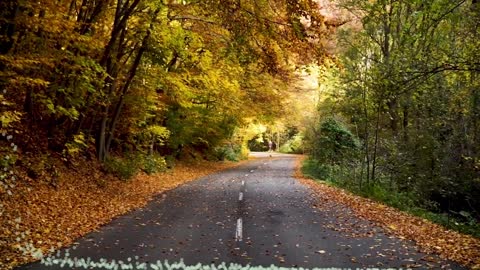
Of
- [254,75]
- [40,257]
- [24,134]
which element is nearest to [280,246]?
[40,257]

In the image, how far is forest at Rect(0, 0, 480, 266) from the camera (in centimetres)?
1045

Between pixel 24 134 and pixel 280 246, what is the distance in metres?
8.70

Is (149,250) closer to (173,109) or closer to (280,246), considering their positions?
(280,246)

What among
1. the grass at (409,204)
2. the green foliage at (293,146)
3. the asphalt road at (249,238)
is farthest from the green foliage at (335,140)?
the green foliage at (293,146)

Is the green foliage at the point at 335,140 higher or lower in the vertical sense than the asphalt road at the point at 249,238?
higher

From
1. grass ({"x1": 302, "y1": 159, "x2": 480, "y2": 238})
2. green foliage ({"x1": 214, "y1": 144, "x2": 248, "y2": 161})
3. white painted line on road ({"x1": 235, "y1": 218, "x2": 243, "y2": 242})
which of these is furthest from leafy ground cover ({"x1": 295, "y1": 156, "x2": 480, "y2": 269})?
green foliage ({"x1": 214, "y1": 144, "x2": 248, "y2": 161})

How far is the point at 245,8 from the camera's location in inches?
463

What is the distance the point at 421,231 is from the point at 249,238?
404 cm

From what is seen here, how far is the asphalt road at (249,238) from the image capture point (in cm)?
727

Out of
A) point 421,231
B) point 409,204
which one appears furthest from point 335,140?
point 421,231

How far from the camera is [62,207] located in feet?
36.5

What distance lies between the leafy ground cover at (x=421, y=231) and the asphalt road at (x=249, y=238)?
1.17 ft

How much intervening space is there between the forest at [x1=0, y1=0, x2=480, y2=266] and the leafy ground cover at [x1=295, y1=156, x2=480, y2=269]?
105cm

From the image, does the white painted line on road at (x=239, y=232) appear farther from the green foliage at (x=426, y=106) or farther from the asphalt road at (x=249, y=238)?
the green foliage at (x=426, y=106)
